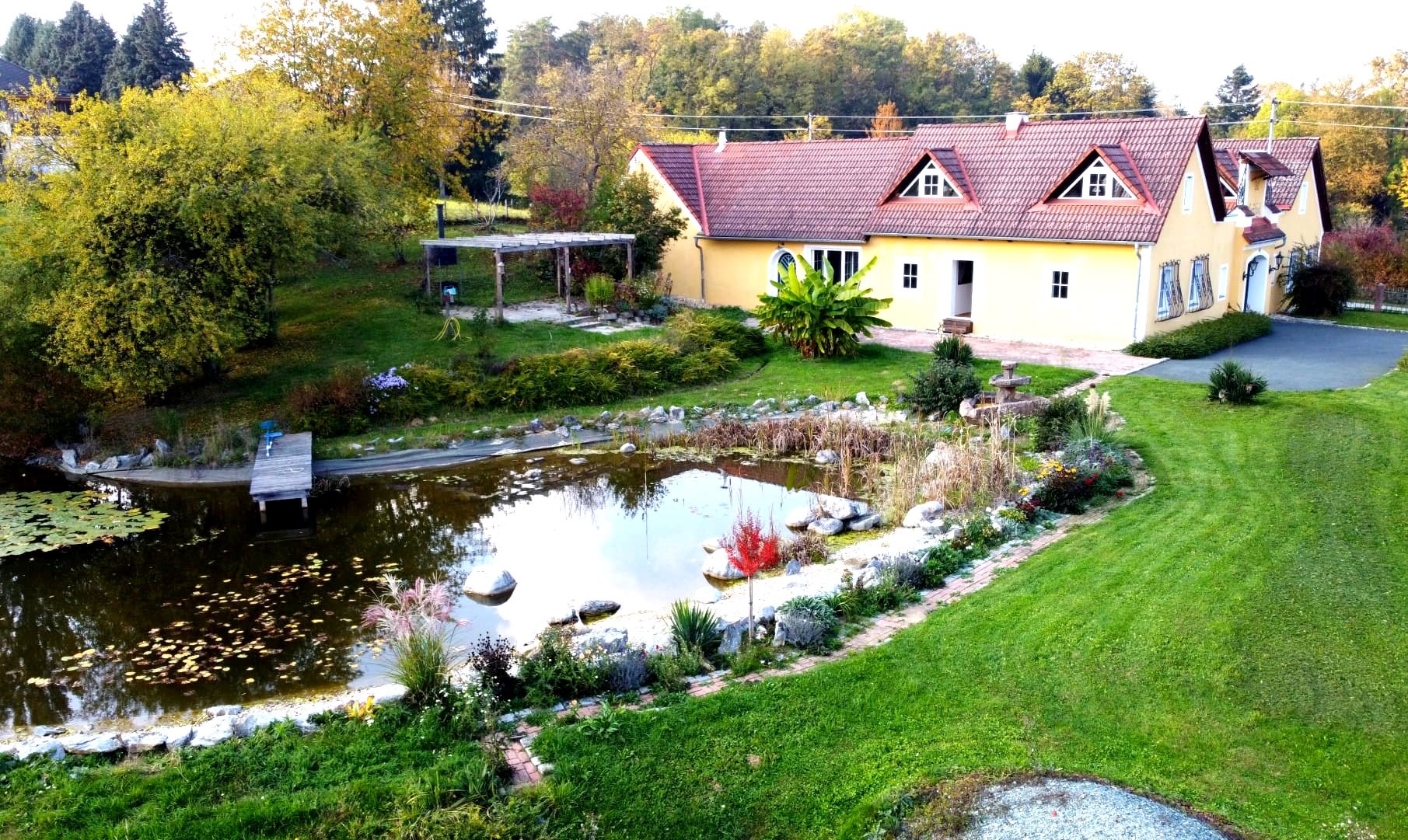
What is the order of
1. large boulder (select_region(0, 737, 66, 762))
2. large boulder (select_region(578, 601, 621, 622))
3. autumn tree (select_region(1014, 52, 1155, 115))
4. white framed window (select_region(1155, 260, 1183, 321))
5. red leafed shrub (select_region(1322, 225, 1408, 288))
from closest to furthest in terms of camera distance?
large boulder (select_region(0, 737, 66, 762)) → large boulder (select_region(578, 601, 621, 622)) → white framed window (select_region(1155, 260, 1183, 321)) → red leafed shrub (select_region(1322, 225, 1408, 288)) → autumn tree (select_region(1014, 52, 1155, 115))

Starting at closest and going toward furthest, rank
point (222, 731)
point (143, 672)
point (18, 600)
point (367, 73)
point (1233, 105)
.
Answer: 1. point (222, 731)
2. point (143, 672)
3. point (18, 600)
4. point (367, 73)
5. point (1233, 105)

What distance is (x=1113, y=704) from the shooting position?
25.6ft

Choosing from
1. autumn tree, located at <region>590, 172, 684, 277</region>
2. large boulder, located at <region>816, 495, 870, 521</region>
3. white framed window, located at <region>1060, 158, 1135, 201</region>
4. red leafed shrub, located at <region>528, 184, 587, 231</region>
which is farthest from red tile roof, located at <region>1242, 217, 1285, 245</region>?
large boulder, located at <region>816, 495, 870, 521</region>

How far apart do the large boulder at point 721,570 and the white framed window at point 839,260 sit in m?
15.1

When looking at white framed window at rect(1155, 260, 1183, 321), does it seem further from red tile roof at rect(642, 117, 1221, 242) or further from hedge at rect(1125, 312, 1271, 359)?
red tile roof at rect(642, 117, 1221, 242)

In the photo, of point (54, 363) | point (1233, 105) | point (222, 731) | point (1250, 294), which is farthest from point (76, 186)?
point (1233, 105)

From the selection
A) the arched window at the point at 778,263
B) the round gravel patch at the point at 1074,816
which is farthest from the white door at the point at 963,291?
the round gravel patch at the point at 1074,816

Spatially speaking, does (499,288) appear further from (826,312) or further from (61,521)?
(61,521)

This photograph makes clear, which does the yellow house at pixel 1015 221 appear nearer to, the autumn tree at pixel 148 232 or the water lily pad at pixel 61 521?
the autumn tree at pixel 148 232

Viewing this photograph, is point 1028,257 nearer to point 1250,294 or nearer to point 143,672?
point 1250,294

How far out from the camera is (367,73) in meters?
25.6

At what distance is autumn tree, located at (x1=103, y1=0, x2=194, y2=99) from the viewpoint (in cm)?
4000

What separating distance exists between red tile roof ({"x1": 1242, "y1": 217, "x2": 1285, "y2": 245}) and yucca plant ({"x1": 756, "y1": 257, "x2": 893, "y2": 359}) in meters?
11.3

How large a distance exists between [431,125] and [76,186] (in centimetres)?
1108
